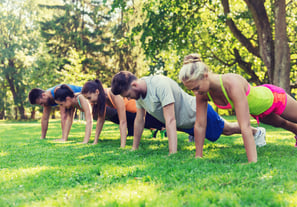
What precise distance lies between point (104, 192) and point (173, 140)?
85.8 inches

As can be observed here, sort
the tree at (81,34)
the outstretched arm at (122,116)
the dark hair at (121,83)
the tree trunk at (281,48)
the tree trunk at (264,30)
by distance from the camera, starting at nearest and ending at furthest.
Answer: the dark hair at (121,83) < the outstretched arm at (122,116) < the tree trunk at (281,48) < the tree trunk at (264,30) < the tree at (81,34)

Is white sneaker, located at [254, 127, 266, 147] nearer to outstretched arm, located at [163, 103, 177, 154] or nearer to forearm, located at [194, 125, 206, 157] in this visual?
forearm, located at [194, 125, 206, 157]

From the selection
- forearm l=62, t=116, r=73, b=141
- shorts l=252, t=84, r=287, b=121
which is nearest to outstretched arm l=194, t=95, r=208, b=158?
shorts l=252, t=84, r=287, b=121

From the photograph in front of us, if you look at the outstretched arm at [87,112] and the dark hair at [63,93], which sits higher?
the dark hair at [63,93]

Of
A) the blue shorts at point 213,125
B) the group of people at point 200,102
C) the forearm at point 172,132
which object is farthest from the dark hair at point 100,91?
the blue shorts at point 213,125

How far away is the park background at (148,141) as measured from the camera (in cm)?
273

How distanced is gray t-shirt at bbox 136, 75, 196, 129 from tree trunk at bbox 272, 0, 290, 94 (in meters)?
7.45

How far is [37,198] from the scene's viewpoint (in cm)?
278

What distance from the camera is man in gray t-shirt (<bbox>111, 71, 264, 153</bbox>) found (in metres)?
4.86

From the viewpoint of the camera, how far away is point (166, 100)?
488 cm

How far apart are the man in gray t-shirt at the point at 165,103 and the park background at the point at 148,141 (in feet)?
1.41

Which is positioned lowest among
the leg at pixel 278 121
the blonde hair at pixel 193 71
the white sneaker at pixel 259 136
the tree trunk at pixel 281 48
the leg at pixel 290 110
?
the white sneaker at pixel 259 136

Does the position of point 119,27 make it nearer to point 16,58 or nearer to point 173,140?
point 16,58

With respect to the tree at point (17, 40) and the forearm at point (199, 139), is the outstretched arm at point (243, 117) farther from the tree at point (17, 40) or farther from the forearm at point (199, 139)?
the tree at point (17, 40)
